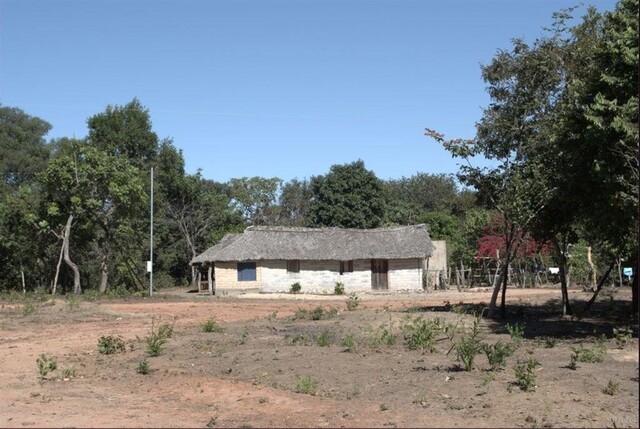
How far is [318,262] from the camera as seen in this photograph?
43.3m

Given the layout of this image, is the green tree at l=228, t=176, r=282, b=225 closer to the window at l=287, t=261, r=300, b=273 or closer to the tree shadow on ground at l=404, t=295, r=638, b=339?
the window at l=287, t=261, r=300, b=273

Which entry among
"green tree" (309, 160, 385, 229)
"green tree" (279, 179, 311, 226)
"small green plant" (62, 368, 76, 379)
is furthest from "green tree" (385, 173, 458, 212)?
"small green plant" (62, 368, 76, 379)

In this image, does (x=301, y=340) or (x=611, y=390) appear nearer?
(x=611, y=390)

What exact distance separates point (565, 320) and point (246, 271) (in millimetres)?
25646

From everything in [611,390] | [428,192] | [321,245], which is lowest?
[611,390]

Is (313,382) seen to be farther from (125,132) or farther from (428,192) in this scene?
(428,192)

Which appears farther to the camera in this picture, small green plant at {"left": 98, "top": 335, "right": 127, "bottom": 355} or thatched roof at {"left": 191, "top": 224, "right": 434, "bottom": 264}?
thatched roof at {"left": 191, "top": 224, "right": 434, "bottom": 264}

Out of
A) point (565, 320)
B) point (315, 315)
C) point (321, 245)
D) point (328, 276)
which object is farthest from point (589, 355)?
point (321, 245)

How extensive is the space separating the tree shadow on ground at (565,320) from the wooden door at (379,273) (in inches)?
709

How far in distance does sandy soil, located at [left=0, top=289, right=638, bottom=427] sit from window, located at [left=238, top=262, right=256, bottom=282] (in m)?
23.2

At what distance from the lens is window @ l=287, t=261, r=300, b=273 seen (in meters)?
43.1

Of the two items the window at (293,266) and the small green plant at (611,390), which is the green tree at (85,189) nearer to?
the window at (293,266)

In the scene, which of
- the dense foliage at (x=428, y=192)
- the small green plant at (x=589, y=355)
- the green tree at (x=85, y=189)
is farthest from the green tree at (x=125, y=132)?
the small green plant at (x=589, y=355)

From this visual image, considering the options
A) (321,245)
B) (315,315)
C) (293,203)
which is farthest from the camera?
(293,203)
